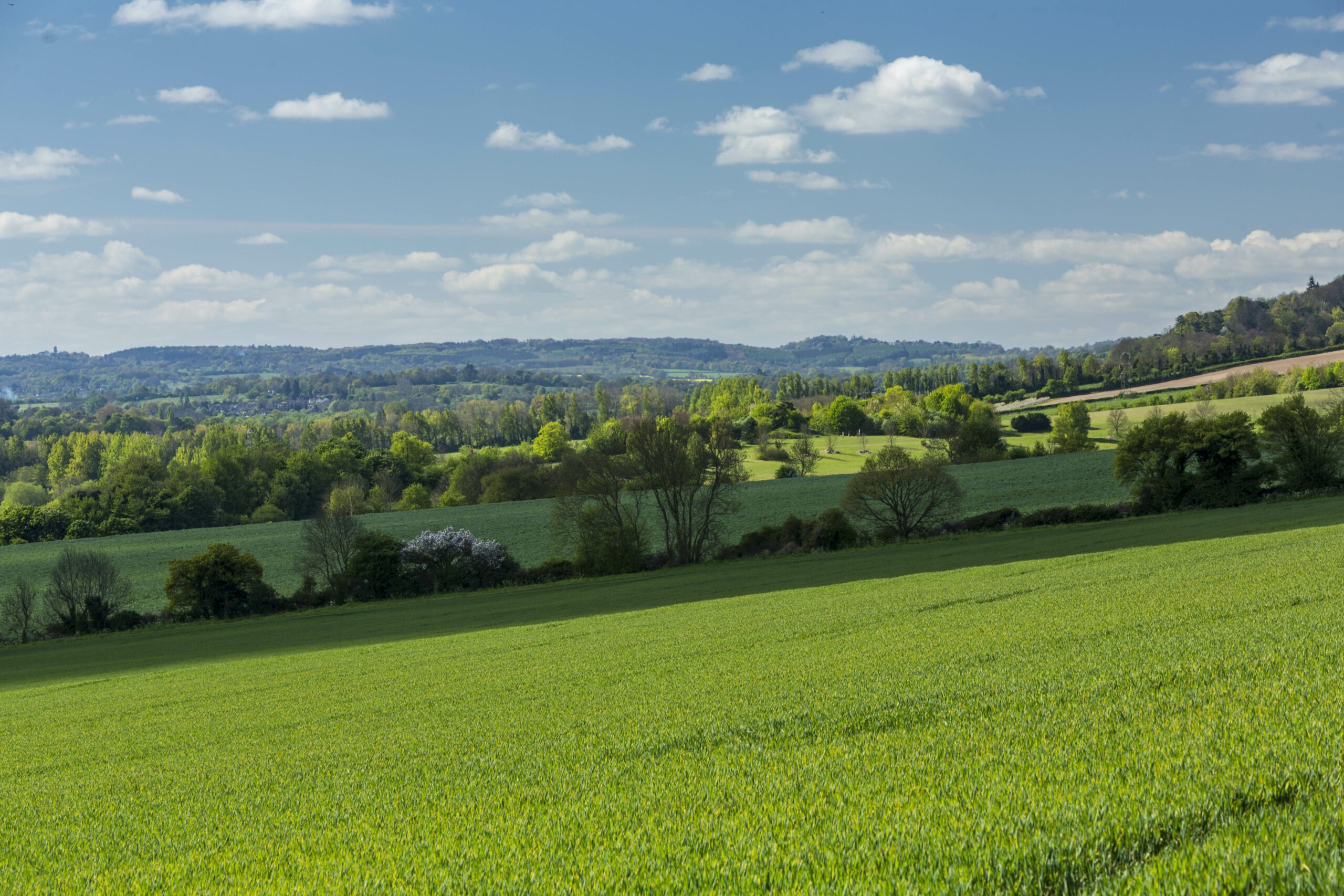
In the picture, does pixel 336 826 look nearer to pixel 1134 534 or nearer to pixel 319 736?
pixel 319 736

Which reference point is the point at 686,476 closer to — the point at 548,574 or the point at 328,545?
the point at 548,574

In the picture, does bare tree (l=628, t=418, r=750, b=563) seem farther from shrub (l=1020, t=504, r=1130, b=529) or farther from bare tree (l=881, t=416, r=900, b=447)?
bare tree (l=881, t=416, r=900, b=447)

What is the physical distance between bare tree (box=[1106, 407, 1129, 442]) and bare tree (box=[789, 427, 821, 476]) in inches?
1532

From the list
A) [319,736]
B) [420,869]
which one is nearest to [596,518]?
[319,736]

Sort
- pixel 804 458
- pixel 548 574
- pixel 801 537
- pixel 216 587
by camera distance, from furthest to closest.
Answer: pixel 804 458
pixel 548 574
pixel 801 537
pixel 216 587

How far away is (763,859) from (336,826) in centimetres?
481

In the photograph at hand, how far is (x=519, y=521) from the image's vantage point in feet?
290

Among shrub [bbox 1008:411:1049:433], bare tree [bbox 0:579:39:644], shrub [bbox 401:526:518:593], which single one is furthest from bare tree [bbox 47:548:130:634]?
shrub [bbox 1008:411:1049:433]

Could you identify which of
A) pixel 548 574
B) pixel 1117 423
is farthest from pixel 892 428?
pixel 548 574

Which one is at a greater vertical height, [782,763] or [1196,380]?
[1196,380]

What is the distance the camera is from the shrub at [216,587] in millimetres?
59906

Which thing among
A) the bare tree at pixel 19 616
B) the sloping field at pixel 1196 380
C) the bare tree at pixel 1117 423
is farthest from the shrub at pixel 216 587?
the sloping field at pixel 1196 380

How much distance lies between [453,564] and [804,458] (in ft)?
205

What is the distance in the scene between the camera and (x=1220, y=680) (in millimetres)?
9156
